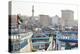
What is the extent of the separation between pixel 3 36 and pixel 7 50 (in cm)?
18

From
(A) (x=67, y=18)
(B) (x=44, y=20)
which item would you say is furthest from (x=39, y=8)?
(A) (x=67, y=18)

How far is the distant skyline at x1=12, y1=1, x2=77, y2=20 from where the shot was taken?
1.73m

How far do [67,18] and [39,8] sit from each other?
0.40m

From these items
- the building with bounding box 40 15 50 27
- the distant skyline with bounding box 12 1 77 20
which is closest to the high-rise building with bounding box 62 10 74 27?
the distant skyline with bounding box 12 1 77 20

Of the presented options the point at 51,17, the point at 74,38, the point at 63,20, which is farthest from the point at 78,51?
the point at 51,17

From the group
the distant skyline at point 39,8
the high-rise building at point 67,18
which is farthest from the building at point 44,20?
the high-rise building at point 67,18

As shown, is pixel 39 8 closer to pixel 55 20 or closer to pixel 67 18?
pixel 55 20

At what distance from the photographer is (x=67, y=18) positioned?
1847mm

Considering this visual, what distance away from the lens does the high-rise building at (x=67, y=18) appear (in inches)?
72.2

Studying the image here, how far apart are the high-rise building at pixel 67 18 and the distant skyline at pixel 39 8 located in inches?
1.8

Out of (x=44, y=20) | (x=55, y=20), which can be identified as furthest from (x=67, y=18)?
(x=44, y=20)

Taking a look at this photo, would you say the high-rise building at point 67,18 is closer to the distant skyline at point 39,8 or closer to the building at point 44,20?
the distant skyline at point 39,8

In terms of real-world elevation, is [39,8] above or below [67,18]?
above

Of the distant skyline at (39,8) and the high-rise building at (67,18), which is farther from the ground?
the distant skyline at (39,8)
